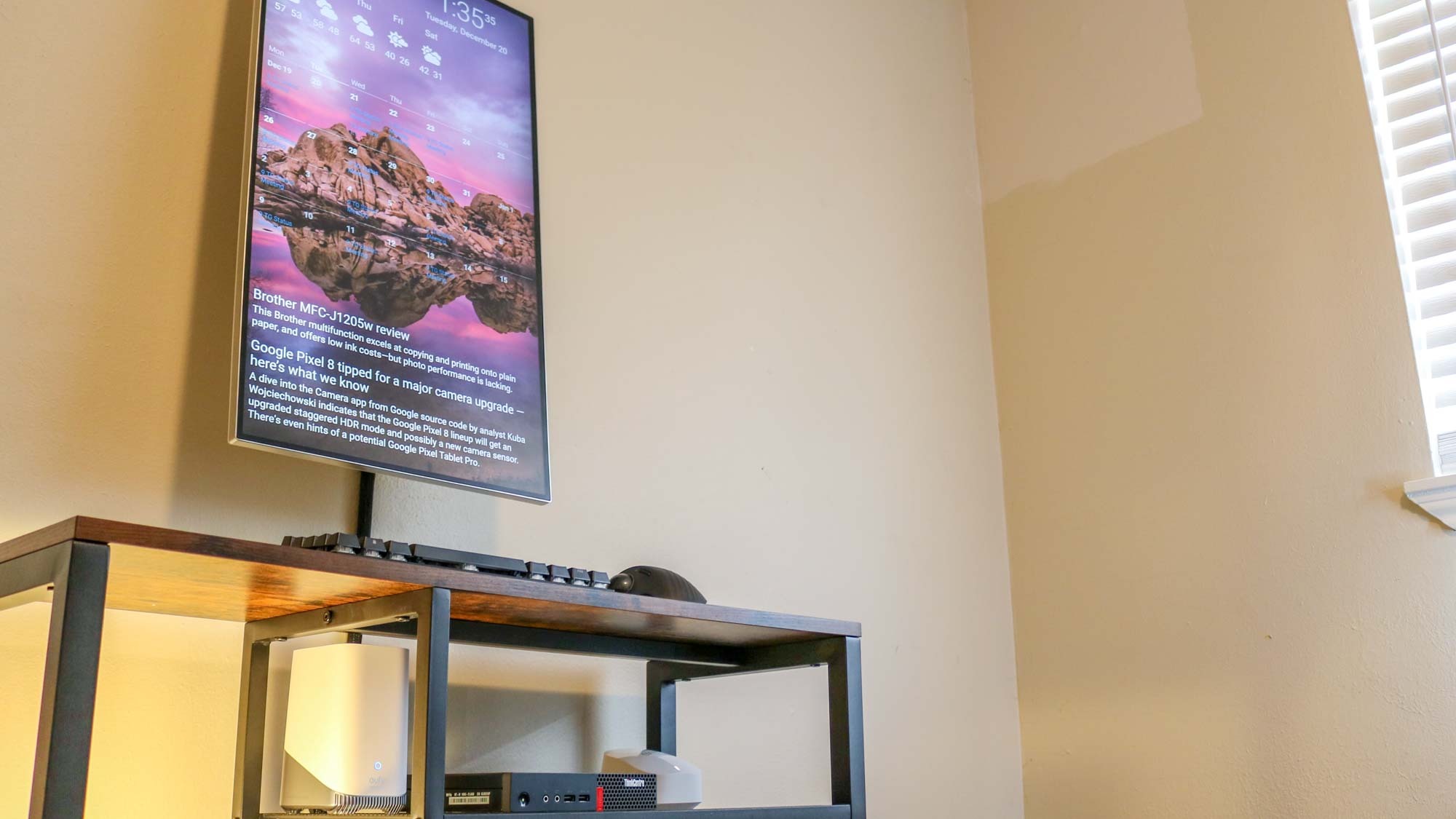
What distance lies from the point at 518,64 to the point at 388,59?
235mm

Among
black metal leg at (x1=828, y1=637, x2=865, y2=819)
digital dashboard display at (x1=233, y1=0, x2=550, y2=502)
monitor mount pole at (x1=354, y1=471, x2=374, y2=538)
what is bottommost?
black metal leg at (x1=828, y1=637, x2=865, y2=819)

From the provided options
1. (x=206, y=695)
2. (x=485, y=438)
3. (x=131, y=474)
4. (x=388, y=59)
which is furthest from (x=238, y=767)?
(x=388, y=59)

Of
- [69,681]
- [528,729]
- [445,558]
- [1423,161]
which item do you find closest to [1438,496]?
[1423,161]

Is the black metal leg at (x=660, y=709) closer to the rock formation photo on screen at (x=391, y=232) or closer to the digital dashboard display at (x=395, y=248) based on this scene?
the digital dashboard display at (x=395, y=248)

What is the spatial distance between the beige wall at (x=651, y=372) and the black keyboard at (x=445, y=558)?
304 mm

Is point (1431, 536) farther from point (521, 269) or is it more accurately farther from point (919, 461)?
point (521, 269)

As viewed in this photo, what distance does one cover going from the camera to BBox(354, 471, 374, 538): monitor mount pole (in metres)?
1.48

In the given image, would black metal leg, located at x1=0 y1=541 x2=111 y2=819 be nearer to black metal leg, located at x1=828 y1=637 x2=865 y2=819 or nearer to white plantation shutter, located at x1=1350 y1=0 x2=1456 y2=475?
black metal leg, located at x1=828 y1=637 x2=865 y2=819

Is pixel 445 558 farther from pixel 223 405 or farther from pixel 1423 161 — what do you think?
pixel 1423 161

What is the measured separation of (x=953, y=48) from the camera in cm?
298

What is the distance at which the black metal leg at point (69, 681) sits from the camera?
86 centimetres

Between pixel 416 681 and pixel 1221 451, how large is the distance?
1.80m

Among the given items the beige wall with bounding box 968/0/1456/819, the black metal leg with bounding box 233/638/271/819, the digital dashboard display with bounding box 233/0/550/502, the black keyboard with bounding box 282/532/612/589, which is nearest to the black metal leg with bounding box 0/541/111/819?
the black keyboard with bounding box 282/532/612/589

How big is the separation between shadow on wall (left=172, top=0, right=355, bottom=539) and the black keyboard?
244 mm
